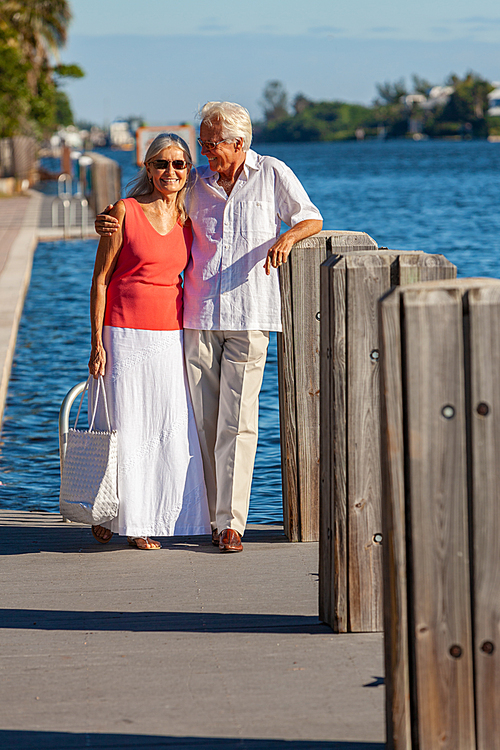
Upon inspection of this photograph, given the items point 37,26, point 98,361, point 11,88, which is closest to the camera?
point 98,361

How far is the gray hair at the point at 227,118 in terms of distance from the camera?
4133mm

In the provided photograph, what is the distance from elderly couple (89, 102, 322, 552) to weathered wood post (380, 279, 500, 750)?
2.07 meters

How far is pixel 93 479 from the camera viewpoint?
4254 mm

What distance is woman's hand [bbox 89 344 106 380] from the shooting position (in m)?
4.34

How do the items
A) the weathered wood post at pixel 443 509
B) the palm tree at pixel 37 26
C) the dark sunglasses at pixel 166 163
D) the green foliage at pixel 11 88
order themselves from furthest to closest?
1. the palm tree at pixel 37 26
2. the green foliage at pixel 11 88
3. the dark sunglasses at pixel 166 163
4. the weathered wood post at pixel 443 509

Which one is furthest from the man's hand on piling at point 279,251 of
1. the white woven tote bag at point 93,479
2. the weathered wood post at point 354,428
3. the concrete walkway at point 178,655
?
the concrete walkway at point 178,655

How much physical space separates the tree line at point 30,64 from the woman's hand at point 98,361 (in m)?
39.8

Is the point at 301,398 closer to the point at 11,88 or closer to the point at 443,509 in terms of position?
the point at 443,509

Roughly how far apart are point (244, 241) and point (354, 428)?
131 cm

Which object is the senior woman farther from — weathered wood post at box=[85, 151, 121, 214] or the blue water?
weathered wood post at box=[85, 151, 121, 214]

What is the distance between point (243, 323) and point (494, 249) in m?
22.2

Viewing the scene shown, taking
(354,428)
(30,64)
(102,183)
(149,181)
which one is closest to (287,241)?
Result: (149,181)

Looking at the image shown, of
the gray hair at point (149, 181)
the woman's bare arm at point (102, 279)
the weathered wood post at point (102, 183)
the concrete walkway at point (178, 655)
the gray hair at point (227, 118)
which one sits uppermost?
the weathered wood post at point (102, 183)

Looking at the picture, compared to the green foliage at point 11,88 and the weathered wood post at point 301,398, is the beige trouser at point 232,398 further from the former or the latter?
the green foliage at point 11,88
